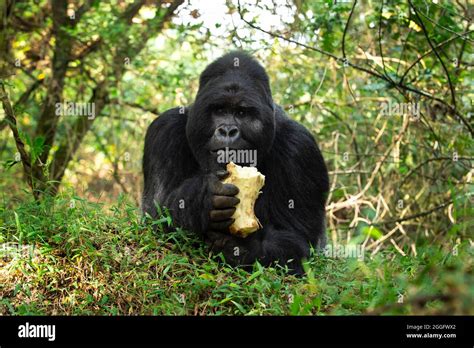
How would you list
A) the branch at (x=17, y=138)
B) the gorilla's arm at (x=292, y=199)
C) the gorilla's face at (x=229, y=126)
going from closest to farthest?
the gorilla's face at (x=229, y=126) → the gorilla's arm at (x=292, y=199) → the branch at (x=17, y=138)

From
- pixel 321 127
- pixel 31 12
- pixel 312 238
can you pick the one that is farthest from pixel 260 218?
pixel 31 12

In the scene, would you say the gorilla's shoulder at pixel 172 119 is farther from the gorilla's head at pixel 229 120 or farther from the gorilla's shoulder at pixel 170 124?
the gorilla's head at pixel 229 120

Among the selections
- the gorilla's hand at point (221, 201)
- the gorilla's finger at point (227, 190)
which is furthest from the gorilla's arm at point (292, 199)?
the gorilla's finger at point (227, 190)

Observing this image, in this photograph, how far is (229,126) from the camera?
5.29 m

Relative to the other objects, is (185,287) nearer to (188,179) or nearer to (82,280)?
(82,280)

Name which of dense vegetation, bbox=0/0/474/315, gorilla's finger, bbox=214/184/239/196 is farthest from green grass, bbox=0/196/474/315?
gorilla's finger, bbox=214/184/239/196

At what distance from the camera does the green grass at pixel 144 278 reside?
4.12 m

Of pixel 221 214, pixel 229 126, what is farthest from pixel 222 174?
pixel 229 126

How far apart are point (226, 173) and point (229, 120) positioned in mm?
554

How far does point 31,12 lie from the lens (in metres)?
10.4

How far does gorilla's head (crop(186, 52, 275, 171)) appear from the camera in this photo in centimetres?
529

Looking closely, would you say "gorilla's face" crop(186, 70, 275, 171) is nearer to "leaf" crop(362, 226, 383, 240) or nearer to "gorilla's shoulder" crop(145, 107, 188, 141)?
"gorilla's shoulder" crop(145, 107, 188, 141)
